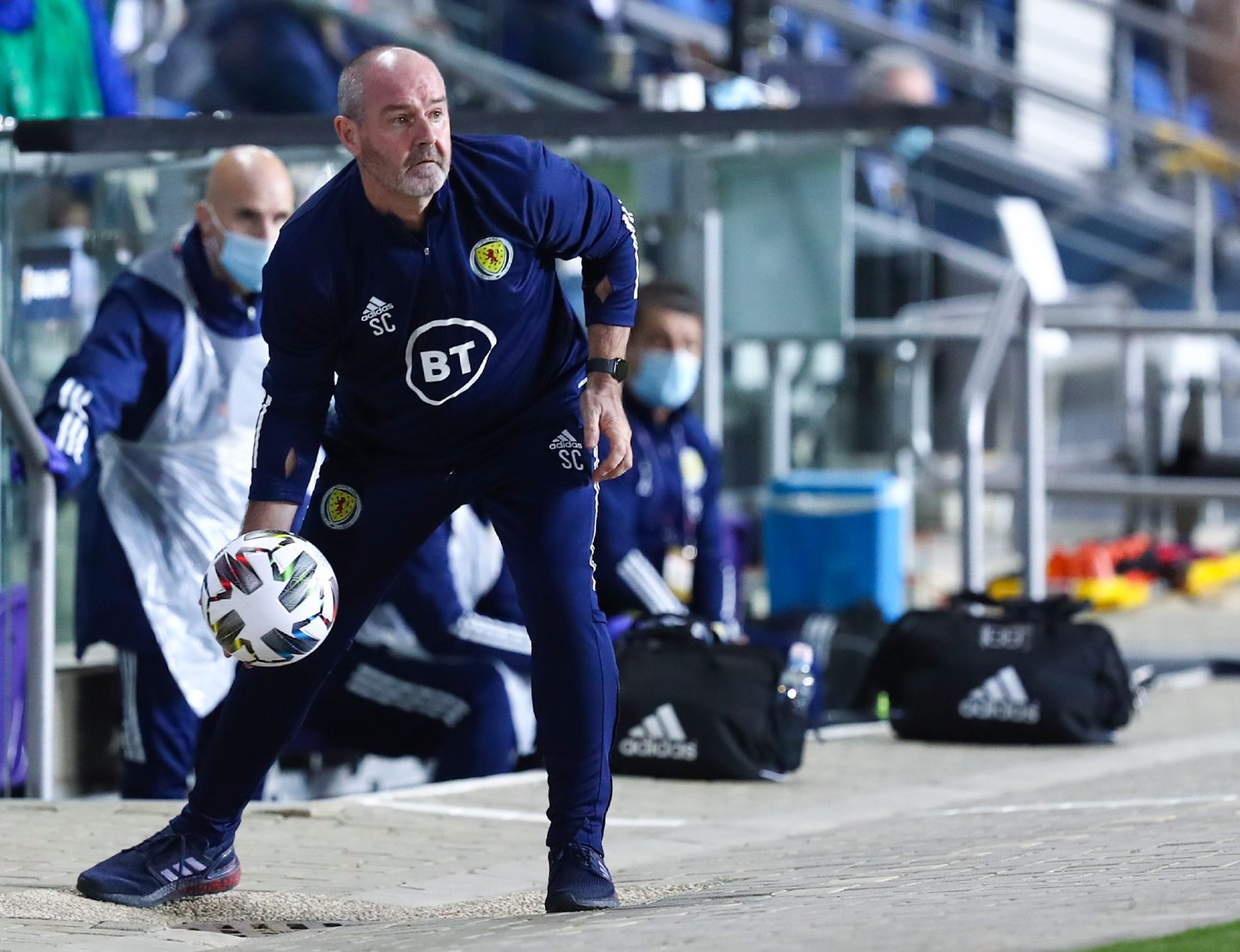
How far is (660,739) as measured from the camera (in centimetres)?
651

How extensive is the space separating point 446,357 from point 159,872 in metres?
1.21

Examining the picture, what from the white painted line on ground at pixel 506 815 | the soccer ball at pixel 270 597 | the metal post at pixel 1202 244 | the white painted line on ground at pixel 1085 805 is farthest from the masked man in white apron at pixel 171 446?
the metal post at pixel 1202 244

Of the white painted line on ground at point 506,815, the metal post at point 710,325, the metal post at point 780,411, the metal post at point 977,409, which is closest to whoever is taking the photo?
the white painted line on ground at point 506,815

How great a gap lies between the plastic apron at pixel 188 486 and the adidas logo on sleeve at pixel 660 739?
3.84 feet

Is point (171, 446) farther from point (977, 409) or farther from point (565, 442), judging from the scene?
point (977, 409)

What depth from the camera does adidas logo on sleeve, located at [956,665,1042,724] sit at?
23.6 feet

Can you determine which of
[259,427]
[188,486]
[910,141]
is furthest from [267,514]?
[910,141]

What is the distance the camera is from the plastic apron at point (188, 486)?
623 cm

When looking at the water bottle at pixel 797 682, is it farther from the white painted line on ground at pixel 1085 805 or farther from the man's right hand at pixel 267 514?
the man's right hand at pixel 267 514

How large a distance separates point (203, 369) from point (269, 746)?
1.93 metres

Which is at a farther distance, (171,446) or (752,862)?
(171,446)

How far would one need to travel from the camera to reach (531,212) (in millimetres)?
4297

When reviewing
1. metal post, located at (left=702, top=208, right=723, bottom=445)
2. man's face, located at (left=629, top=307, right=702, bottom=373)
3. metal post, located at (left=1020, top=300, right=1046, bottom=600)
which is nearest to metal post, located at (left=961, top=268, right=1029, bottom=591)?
metal post, located at (left=1020, top=300, right=1046, bottom=600)

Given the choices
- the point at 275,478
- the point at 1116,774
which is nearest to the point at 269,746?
the point at 275,478
